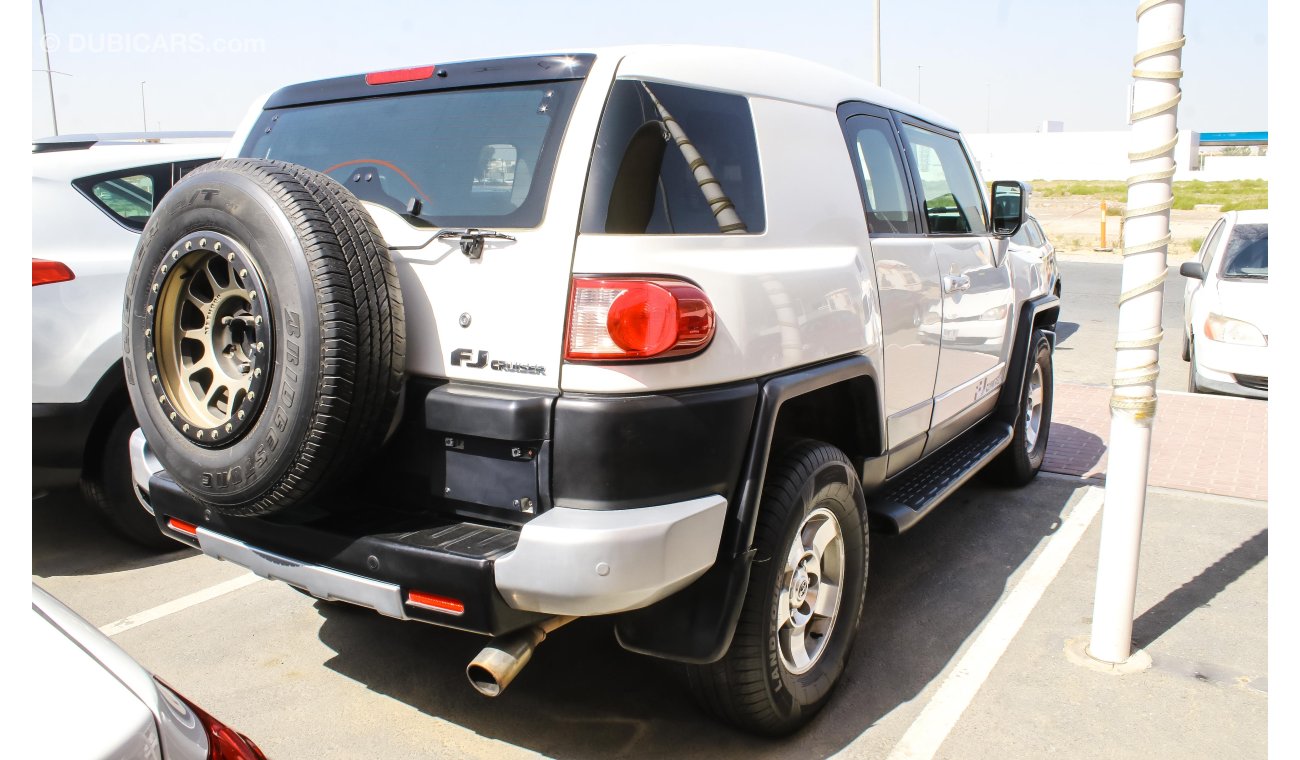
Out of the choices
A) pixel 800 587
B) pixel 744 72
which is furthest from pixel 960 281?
pixel 800 587

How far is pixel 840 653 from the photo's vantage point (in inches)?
133

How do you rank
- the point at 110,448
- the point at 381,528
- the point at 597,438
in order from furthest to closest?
the point at 110,448
the point at 381,528
the point at 597,438

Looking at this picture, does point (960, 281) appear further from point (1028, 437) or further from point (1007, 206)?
point (1028, 437)

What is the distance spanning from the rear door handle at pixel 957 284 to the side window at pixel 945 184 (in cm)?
21

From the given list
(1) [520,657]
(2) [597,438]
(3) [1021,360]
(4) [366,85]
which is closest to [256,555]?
(1) [520,657]

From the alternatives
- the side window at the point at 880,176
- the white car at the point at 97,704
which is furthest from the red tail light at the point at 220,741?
the side window at the point at 880,176

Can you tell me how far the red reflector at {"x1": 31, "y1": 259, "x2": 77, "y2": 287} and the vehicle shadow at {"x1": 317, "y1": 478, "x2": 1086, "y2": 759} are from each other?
1809mm

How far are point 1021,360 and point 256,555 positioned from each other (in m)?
4.11

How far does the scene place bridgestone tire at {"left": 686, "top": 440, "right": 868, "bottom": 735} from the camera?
2.88 m

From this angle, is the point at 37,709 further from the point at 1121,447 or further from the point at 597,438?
the point at 1121,447

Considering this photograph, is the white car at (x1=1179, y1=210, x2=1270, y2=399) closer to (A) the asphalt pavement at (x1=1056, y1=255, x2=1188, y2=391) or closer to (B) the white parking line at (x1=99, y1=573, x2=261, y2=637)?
(A) the asphalt pavement at (x1=1056, y1=255, x2=1188, y2=391)

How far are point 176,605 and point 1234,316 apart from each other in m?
7.79

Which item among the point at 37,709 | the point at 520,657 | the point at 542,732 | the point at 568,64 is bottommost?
the point at 542,732

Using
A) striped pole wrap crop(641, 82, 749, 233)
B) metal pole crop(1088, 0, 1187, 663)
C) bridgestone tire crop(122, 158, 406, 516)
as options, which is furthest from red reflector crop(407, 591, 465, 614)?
metal pole crop(1088, 0, 1187, 663)
